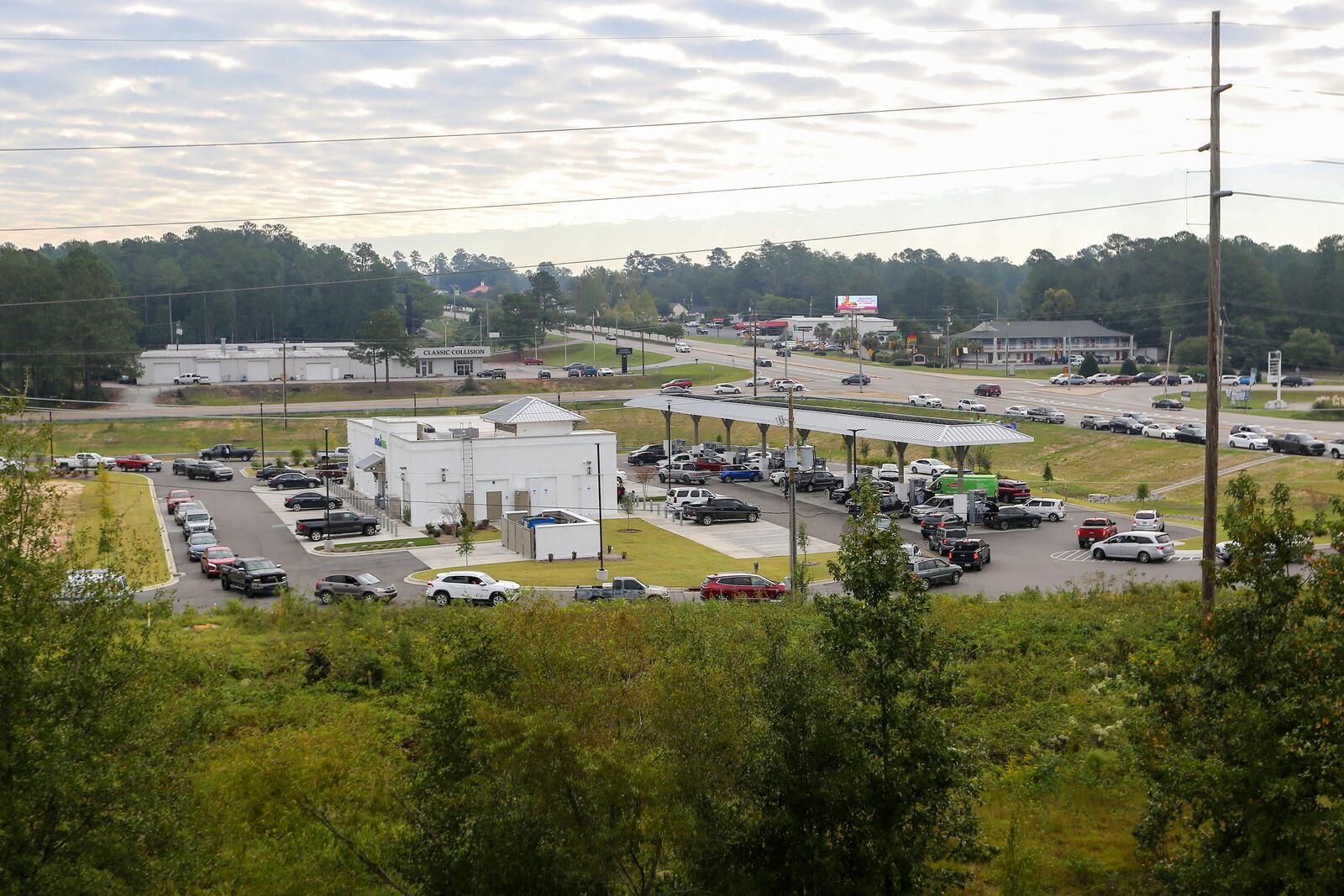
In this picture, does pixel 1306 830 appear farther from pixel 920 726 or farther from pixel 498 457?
pixel 498 457

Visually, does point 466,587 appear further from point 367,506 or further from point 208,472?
point 208,472

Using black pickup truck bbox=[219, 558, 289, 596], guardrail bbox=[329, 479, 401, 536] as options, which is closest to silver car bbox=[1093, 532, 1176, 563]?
black pickup truck bbox=[219, 558, 289, 596]

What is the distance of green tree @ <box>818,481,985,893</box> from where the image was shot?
32.9 ft

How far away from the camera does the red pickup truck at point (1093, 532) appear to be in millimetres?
39531

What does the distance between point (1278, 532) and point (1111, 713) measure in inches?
443

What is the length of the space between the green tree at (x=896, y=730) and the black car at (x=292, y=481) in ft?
175

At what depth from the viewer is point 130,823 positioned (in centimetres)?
1020

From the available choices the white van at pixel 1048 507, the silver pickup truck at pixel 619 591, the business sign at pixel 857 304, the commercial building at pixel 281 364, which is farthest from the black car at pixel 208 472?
the business sign at pixel 857 304

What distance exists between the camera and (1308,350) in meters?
94.9

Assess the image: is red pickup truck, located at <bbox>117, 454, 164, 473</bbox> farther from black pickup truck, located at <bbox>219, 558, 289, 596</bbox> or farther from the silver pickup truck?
the silver pickup truck

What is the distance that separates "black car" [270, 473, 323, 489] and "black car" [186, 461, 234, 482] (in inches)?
191

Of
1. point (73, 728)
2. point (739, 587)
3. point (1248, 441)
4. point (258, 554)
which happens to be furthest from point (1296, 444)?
point (73, 728)

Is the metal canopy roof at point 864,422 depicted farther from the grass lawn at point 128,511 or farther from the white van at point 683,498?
the grass lawn at point 128,511

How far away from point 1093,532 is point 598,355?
3906 inches
